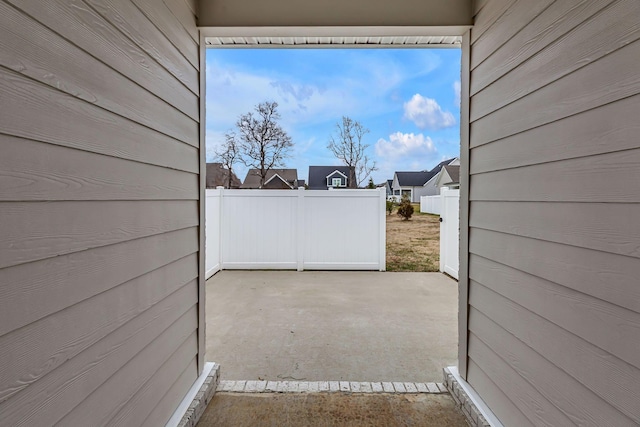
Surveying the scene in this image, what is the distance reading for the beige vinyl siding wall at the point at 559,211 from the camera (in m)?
0.94

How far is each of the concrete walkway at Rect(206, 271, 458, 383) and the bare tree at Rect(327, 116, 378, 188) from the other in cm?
689

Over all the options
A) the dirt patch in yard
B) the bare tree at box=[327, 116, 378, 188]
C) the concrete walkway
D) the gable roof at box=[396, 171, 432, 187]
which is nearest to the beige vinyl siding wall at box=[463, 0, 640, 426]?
the dirt patch in yard

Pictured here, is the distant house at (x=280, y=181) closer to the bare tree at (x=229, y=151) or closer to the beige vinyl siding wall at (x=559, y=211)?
the bare tree at (x=229, y=151)

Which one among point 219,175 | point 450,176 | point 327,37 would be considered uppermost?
point 450,176

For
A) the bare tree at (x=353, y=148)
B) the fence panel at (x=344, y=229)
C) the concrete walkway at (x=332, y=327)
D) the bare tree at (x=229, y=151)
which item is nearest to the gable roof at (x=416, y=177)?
the bare tree at (x=353, y=148)

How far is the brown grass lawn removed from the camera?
5.97m

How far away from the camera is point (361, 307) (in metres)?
3.62

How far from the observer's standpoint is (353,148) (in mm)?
11133

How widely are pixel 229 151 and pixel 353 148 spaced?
4.56m

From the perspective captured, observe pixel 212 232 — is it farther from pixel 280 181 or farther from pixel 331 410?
pixel 280 181

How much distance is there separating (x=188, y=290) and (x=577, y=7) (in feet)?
6.75

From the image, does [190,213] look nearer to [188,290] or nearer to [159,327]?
[188,290]

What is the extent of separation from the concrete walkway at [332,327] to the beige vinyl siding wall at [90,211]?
3.16 feet

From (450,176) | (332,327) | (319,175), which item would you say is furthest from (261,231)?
(450,176)
